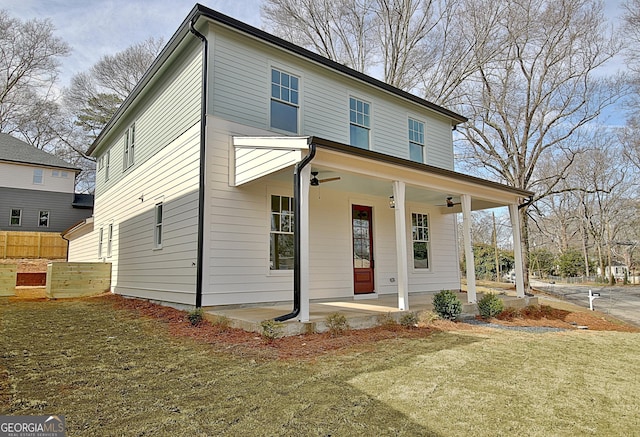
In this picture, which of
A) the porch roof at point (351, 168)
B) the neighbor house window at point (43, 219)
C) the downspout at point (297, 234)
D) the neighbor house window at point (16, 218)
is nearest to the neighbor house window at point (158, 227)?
the porch roof at point (351, 168)

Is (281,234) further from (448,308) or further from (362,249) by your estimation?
(448,308)

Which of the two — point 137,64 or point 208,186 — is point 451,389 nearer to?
point 208,186

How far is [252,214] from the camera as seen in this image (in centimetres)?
757

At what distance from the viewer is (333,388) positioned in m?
3.45

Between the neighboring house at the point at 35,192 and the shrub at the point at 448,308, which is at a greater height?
the neighboring house at the point at 35,192

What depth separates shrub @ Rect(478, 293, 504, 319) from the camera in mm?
8000

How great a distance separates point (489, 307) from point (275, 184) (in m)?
5.13

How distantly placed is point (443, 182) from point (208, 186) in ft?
15.9

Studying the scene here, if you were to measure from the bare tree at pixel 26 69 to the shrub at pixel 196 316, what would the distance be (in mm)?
28179

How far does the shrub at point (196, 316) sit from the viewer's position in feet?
21.1

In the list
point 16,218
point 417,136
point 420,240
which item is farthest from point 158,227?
point 16,218

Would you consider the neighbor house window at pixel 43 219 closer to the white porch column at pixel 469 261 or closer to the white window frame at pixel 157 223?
the white window frame at pixel 157 223

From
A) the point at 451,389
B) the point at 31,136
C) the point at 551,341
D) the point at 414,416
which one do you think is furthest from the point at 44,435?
the point at 31,136

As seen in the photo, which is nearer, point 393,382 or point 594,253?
point 393,382
